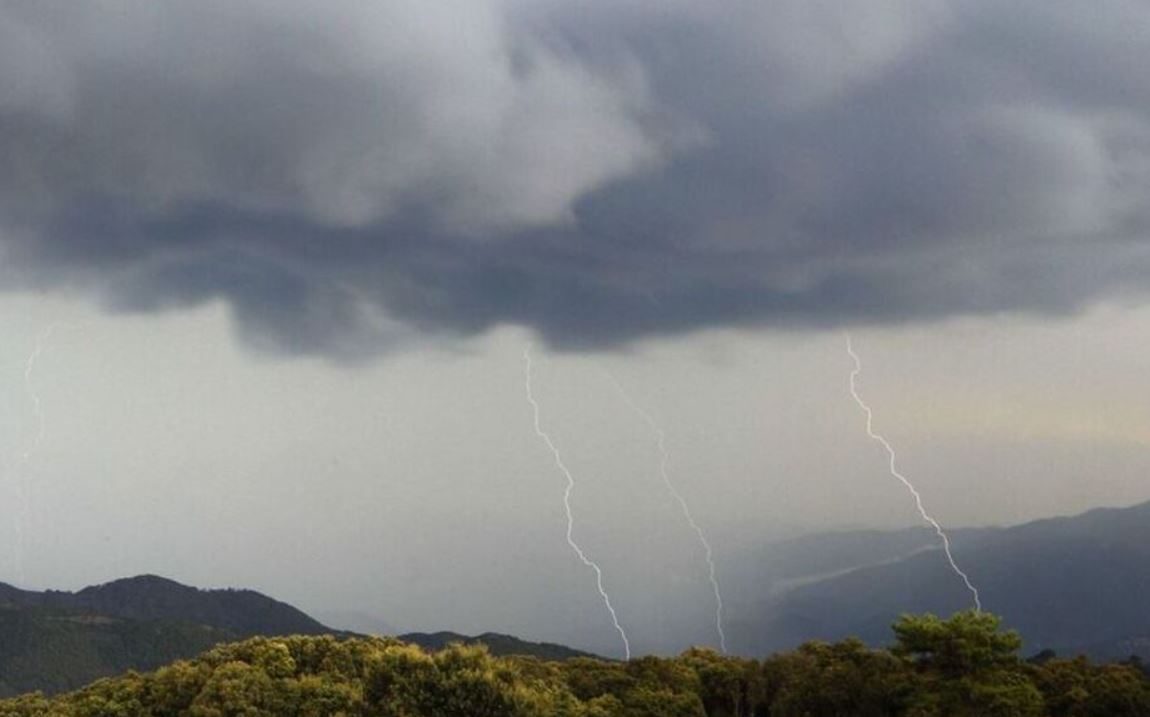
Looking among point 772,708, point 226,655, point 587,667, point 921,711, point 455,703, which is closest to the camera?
point 455,703

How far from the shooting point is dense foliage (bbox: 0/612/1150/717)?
113 ft

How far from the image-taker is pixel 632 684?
156 ft

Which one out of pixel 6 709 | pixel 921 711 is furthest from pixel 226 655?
pixel 921 711

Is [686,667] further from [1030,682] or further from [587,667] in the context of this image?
[1030,682]

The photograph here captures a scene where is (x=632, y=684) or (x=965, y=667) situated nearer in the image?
(x=965, y=667)

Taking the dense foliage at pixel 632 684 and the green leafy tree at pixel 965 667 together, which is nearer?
the dense foliage at pixel 632 684

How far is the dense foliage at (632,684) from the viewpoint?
34.5 metres

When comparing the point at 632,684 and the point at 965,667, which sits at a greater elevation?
the point at 965,667

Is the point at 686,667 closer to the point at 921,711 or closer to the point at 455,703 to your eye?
the point at 921,711

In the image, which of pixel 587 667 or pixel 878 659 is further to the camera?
pixel 587 667

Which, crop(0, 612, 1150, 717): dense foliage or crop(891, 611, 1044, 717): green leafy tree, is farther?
crop(891, 611, 1044, 717): green leafy tree

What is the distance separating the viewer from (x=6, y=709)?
4041 cm

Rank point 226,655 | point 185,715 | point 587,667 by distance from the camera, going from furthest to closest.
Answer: point 587,667 → point 226,655 → point 185,715

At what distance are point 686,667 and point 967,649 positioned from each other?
12.0 meters
